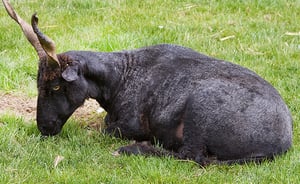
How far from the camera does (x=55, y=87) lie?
6445 millimetres

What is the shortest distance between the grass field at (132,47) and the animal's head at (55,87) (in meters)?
0.22

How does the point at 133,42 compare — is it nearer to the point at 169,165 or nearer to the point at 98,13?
the point at 98,13

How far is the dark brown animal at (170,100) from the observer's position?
6.07 meters

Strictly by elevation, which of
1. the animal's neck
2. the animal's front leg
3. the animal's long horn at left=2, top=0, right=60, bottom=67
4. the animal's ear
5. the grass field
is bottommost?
the animal's front leg

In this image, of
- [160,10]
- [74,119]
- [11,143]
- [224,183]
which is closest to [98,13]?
[160,10]

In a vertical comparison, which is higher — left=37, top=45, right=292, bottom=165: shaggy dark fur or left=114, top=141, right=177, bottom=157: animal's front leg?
left=37, top=45, right=292, bottom=165: shaggy dark fur

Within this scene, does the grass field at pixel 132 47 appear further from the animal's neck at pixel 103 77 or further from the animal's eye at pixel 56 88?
the animal's eye at pixel 56 88

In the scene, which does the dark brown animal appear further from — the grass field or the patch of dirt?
the patch of dirt

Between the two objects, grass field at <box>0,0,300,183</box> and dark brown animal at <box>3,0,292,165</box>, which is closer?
grass field at <box>0,0,300,183</box>

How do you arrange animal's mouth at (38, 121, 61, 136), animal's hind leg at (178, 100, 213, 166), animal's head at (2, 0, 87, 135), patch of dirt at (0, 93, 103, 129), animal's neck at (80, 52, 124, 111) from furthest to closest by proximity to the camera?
1. patch of dirt at (0, 93, 103, 129)
2. animal's neck at (80, 52, 124, 111)
3. animal's mouth at (38, 121, 61, 136)
4. animal's head at (2, 0, 87, 135)
5. animal's hind leg at (178, 100, 213, 166)

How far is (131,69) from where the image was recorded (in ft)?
22.9

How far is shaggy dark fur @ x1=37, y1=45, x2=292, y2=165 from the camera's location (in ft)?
19.9

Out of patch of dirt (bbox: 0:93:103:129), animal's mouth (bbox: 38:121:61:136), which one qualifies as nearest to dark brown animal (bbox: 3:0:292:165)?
animal's mouth (bbox: 38:121:61:136)

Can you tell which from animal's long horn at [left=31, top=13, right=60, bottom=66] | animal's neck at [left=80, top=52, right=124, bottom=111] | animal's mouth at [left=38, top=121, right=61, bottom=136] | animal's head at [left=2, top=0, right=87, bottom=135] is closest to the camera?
animal's long horn at [left=31, top=13, right=60, bottom=66]
